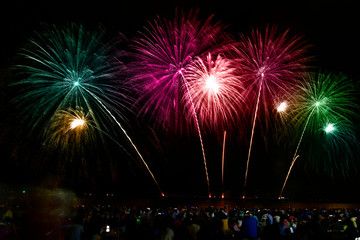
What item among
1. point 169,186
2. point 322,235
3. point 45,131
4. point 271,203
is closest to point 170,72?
point 45,131

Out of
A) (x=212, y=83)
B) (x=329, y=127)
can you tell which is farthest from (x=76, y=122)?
(x=329, y=127)

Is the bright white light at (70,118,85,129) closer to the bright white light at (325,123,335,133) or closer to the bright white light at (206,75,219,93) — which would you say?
the bright white light at (206,75,219,93)

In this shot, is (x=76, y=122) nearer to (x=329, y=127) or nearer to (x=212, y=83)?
(x=212, y=83)

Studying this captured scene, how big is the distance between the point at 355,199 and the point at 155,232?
216 ft

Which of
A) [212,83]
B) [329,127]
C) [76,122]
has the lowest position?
[76,122]

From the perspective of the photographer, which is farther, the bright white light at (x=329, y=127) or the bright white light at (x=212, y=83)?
the bright white light at (x=329, y=127)

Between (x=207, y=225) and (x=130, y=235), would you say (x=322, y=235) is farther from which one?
(x=130, y=235)

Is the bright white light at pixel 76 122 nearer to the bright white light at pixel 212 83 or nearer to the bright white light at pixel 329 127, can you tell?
the bright white light at pixel 212 83

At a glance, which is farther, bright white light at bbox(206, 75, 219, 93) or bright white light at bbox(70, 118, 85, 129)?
bright white light at bbox(70, 118, 85, 129)

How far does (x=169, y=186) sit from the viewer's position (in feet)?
190

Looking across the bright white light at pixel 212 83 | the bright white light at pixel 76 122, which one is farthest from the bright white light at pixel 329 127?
the bright white light at pixel 76 122

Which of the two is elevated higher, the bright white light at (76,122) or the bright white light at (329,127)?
the bright white light at (329,127)

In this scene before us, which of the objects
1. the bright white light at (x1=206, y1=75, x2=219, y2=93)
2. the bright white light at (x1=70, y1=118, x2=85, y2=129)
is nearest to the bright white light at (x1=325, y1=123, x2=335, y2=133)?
the bright white light at (x1=206, y1=75, x2=219, y2=93)

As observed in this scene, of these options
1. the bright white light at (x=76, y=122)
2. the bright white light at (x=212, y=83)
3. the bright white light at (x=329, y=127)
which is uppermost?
the bright white light at (x=212, y=83)
